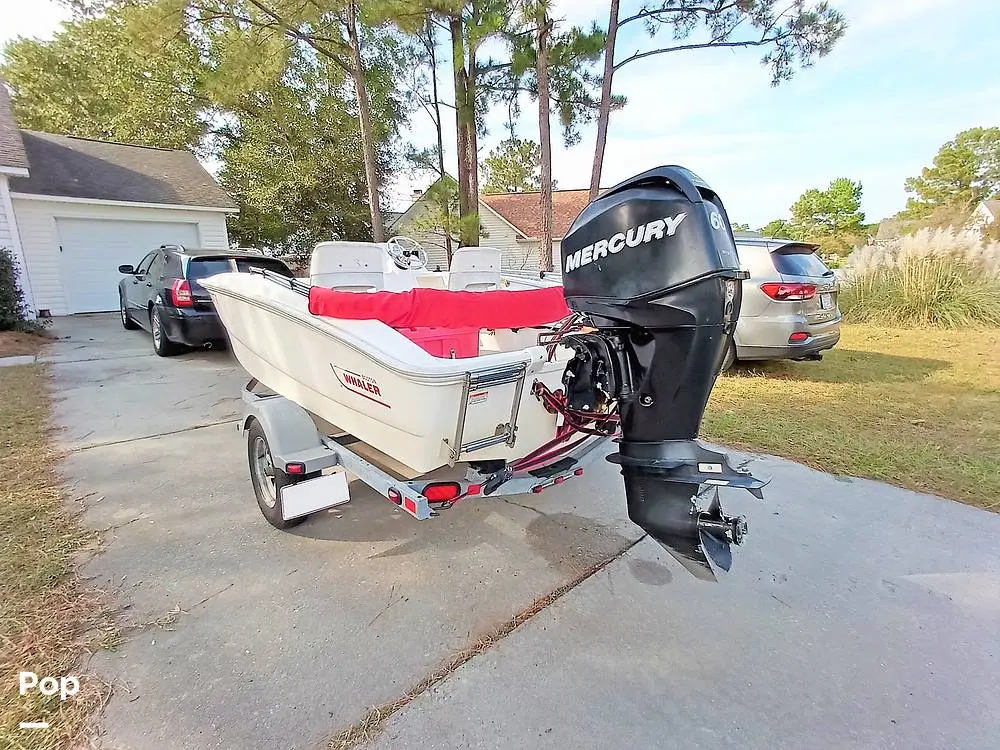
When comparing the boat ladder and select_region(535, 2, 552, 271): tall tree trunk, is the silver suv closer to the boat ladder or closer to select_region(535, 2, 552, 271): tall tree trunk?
the boat ladder

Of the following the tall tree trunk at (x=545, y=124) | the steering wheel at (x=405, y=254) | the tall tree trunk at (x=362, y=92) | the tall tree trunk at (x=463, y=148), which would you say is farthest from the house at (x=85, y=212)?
the steering wheel at (x=405, y=254)

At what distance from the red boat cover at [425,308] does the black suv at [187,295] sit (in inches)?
197

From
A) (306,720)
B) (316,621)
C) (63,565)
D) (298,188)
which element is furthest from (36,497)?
(298,188)

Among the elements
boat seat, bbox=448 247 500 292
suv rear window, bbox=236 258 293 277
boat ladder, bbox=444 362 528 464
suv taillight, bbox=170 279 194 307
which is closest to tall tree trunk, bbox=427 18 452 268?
suv rear window, bbox=236 258 293 277

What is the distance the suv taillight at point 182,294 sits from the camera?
704 cm

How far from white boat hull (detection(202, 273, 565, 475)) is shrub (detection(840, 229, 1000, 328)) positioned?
1032 centimetres

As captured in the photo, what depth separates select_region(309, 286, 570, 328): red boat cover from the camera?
2.45 m

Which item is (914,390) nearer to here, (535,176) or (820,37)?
(820,37)

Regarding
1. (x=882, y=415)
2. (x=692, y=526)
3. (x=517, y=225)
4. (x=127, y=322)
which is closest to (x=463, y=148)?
(x=127, y=322)

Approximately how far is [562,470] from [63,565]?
255cm

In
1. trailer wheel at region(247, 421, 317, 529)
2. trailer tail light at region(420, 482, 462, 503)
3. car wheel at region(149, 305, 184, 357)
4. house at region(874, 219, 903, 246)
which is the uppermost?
house at region(874, 219, 903, 246)

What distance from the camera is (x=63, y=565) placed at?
2.60m

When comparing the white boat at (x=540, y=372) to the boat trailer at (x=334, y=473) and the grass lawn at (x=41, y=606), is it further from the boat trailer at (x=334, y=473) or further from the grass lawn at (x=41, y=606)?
the grass lawn at (x=41, y=606)

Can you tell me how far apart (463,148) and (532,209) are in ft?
52.8
